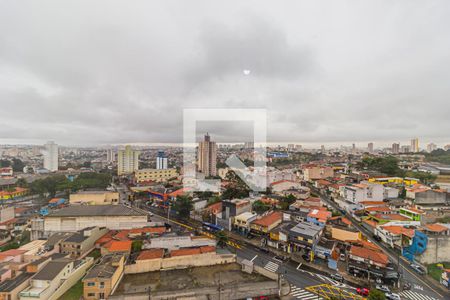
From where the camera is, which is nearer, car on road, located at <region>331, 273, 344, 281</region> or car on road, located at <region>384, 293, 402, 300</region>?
car on road, located at <region>384, 293, 402, 300</region>

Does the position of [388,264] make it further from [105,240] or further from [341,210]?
[105,240]

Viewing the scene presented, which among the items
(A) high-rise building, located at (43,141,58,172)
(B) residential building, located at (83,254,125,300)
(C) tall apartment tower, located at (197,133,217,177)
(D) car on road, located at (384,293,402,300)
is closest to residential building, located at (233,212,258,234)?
(D) car on road, located at (384,293,402,300)

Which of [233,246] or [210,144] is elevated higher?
[210,144]

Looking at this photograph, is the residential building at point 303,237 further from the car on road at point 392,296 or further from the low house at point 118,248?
the low house at point 118,248

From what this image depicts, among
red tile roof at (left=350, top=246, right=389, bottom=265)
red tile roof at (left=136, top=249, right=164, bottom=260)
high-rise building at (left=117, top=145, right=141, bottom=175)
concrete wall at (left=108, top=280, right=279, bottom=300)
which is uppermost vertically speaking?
high-rise building at (left=117, top=145, right=141, bottom=175)

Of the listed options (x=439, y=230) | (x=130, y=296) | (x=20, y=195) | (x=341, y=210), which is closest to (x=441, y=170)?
(x=341, y=210)

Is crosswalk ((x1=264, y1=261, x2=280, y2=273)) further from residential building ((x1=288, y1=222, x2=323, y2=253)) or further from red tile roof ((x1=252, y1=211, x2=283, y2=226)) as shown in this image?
red tile roof ((x1=252, y1=211, x2=283, y2=226))
